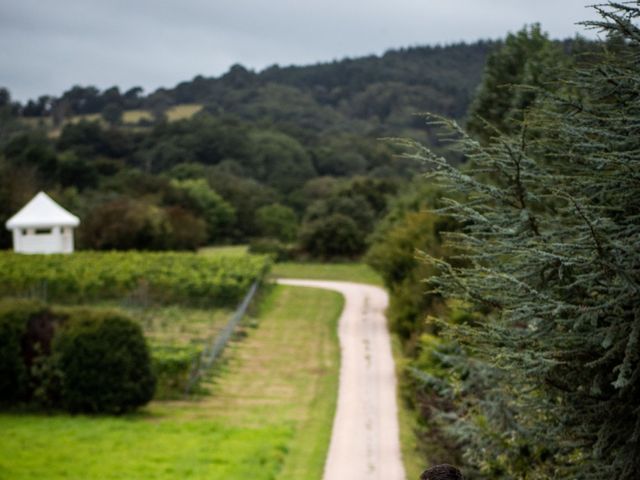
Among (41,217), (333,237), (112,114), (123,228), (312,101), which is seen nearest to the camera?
(41,217)

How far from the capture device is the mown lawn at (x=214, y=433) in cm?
1653

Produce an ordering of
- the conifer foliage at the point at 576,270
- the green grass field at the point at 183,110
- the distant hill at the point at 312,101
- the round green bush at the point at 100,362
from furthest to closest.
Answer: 1. the green grass field at the point at 183,110
2. the distant hill at the point at 312,101
3. the round green bush at the point at 100,362
4. the conifer foliage at the point at 576,270

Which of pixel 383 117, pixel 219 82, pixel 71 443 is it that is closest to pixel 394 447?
pixel 71 443

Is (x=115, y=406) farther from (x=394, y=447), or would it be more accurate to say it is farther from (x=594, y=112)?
(x=594, y=112)

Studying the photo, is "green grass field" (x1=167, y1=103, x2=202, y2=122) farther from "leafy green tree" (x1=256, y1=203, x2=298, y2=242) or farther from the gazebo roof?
the gazebo roof

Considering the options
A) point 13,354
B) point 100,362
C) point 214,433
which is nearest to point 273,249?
point 13,354

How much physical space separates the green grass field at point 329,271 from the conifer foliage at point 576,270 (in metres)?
45.4

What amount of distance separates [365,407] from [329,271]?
3793cm

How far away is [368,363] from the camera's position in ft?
93.6

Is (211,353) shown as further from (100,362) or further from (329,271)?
(329,271)

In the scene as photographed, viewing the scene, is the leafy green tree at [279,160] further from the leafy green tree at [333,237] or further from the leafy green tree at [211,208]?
the leafy green tree at [333,237]

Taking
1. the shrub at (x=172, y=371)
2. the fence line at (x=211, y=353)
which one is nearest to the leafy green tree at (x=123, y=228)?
the fence line at (x=211, y=353)

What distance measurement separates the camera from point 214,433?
19.8 m

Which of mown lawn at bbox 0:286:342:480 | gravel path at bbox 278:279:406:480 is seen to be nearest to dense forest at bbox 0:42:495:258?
gravel path at bbox 278:279:406:480
